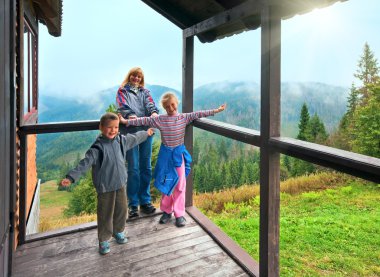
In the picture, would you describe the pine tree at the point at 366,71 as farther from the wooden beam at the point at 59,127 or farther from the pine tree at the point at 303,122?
the wooden beam at the point at 59,127

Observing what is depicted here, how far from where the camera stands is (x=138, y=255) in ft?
9.09

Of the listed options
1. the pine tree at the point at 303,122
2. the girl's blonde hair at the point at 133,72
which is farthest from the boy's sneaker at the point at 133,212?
the pine tree at the point at 303,122

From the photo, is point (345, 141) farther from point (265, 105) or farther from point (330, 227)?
point (265, 105)

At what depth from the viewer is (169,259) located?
2.70 metres

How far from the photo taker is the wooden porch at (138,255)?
2541 mm

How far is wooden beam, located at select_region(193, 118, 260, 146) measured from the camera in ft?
8.32

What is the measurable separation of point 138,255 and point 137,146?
3.80ft

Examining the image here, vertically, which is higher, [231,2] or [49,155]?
[231,2]

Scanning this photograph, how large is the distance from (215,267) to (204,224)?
2.48ft

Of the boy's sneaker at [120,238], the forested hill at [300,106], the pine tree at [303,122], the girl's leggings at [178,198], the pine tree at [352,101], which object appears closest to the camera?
the boy's sneaker at [120,238]

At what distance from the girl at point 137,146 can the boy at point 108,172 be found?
523mm

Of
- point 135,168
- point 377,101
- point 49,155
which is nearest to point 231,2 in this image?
point 135,168

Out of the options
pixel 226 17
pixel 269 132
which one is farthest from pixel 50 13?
pixel 269 132

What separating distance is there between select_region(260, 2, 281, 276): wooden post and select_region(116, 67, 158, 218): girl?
1.41 metres
